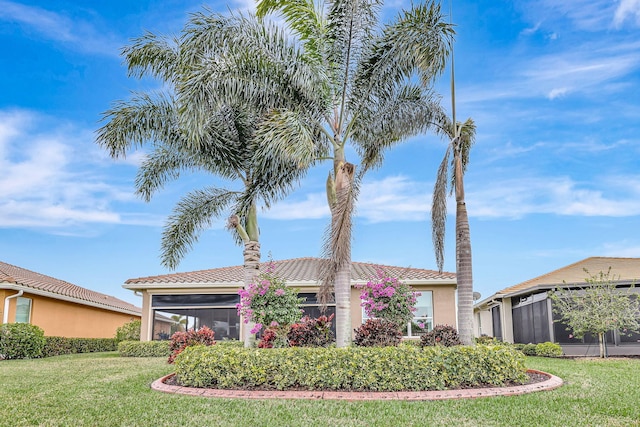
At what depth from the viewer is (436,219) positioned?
40.3 feet

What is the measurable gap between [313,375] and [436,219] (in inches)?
205

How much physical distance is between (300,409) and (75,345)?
17.1m

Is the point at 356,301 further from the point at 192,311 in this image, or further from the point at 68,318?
the point at 68,318

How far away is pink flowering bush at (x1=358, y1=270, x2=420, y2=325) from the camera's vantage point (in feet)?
41.2

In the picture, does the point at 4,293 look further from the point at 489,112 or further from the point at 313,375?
the point at 489,112

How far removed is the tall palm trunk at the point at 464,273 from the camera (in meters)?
11.1

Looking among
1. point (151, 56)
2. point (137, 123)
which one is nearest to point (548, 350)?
point (137, 123)

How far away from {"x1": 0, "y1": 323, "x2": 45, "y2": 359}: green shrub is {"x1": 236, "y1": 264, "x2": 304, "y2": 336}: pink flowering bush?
10011 mm

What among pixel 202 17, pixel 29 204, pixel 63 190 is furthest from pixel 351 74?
pixel 29 204

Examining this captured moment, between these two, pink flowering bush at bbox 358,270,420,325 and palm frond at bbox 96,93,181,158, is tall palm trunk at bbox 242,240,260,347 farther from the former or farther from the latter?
palm frond at bbox 96,93,181,158

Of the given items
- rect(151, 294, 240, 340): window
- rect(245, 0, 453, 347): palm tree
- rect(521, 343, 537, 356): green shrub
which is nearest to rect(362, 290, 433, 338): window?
rect(521, 343, 537, 356): green shrub

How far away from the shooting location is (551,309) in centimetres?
1831

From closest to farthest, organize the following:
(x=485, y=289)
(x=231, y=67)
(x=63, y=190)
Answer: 1. (x=231, y=67)
2. (x=63, y=190)
3. (x=485, y=289)

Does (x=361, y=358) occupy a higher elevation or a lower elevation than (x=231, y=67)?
lower
